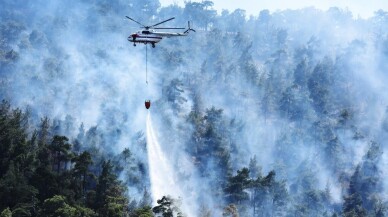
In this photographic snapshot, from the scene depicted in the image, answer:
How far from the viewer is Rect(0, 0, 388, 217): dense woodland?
4778 centimetres

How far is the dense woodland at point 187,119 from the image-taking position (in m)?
47.8

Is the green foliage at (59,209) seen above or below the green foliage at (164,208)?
below

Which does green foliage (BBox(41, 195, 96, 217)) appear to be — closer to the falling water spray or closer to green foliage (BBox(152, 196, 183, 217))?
green foliage (BBox(152, 196, 183, 217))

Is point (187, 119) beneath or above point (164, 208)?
above

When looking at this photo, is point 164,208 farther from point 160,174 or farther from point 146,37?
point 160,174

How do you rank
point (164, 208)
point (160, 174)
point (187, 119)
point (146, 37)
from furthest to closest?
point (187, 119) → point (160, 174) → point (164, 208) → point (146, 37)

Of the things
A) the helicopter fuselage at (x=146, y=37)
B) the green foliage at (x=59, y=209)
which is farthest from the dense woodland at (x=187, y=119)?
the helicopter fuselage at (x=146, y=37)

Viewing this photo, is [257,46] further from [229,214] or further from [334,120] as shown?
[229,214]

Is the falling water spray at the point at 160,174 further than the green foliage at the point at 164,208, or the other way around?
the falling water spray at the point at 160,174

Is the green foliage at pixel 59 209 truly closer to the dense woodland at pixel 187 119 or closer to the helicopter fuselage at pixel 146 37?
the dense woodland at pixel 187 119

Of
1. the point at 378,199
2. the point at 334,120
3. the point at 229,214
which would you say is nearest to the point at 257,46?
the point at 334,120

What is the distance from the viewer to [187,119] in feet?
274

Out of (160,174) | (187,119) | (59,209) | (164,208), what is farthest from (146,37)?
(187,119)

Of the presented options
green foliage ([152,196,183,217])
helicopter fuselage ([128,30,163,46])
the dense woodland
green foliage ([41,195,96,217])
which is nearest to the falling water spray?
the dense woodland
